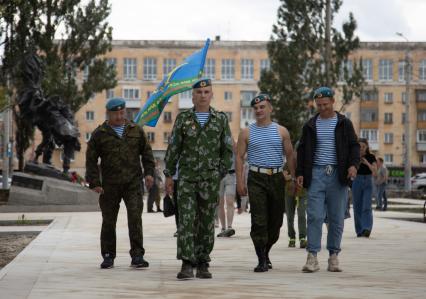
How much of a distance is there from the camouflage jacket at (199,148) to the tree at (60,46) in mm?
31142

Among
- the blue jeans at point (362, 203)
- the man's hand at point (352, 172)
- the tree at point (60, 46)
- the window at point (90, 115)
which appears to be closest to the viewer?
the man's hand at point (352, 172)

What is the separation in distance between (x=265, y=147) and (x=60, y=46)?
39.7 metres

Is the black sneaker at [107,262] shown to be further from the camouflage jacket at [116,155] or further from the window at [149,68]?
the window at [149,68]

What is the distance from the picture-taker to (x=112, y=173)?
10.8 meters

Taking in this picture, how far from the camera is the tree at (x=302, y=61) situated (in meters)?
55.0

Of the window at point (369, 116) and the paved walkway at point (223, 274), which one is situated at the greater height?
the window at point (369, 116)

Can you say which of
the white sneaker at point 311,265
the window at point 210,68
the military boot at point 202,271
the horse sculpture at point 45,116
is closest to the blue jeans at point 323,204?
the white sneaker at point 311,265

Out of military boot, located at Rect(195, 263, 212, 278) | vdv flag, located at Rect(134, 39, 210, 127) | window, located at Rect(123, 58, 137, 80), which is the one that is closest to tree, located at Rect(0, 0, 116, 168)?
vdv flag, located at Rect(134, 39, 210, 127)

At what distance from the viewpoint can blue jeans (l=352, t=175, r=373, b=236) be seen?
1653 centimetres

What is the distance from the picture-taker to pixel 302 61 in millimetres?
57500

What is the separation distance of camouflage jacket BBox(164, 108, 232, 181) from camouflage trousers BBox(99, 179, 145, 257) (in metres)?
0.97

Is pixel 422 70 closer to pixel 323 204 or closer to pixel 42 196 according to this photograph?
pixel 42 196

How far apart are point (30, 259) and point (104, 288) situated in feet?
10.2

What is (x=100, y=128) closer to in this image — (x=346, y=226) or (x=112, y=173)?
(x=112, y=173)
